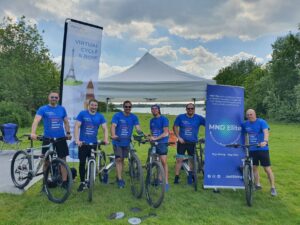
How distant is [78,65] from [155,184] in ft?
10.2

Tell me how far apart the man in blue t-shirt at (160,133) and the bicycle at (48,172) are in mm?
1567

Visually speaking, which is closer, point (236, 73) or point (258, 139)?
point (258, 139)

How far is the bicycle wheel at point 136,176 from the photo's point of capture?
5.09 m

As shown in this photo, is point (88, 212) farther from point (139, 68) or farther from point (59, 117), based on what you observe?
point (139, 68)

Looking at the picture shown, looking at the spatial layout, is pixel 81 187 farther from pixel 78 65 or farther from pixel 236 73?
pixel 236 73

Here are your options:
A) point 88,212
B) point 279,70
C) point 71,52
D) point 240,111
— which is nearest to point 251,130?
point 240,111

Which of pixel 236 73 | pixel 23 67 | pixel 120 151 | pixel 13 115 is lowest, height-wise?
pixel 120 151

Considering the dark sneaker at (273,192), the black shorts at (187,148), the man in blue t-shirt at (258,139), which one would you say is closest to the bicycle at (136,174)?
the black shorts at (187,148)

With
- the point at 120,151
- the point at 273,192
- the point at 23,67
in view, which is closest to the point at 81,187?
the point at 120,151

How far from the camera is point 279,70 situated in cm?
3778

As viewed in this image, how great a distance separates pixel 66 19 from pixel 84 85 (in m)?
1.36

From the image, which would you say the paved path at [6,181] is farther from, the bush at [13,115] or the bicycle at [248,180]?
the bush at [13,115]

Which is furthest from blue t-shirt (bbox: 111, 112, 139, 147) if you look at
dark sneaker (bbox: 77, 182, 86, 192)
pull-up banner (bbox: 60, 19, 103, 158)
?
pull-up banner (bbox: 60, 19, 103, 158)

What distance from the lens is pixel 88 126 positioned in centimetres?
530
